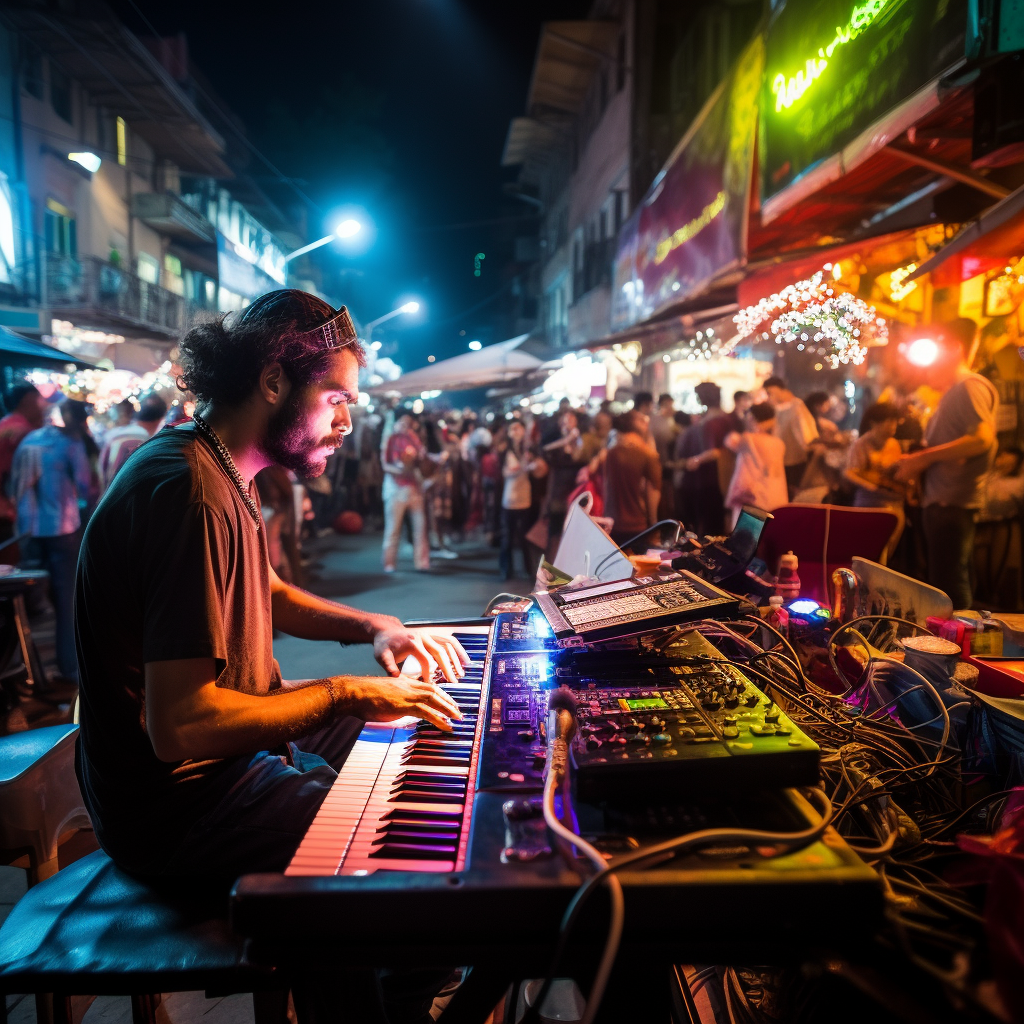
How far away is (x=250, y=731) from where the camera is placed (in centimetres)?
148

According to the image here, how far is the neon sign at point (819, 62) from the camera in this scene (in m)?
4.31

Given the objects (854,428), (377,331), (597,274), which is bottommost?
(854,428)

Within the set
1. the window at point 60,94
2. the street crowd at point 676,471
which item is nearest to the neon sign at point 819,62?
the street crowd at point 676,471

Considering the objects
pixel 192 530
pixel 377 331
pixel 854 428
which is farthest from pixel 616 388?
pixel 377 331

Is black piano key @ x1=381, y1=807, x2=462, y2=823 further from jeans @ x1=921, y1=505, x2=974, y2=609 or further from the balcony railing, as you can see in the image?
the balcony railing

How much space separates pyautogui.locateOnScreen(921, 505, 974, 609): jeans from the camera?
15.9 ft

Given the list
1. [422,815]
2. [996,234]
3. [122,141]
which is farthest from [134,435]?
[122,141]

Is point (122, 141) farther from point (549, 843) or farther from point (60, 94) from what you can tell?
point (549, 843)

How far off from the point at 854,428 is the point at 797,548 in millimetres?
5650

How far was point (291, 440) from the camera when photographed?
190cm

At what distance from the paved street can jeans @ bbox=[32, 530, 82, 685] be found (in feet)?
5.31

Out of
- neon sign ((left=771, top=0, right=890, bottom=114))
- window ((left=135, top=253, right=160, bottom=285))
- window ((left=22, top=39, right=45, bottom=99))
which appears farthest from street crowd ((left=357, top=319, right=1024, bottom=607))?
window ((left=135, top=253, right=160, bottom=285))

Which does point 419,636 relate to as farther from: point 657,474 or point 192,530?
point 657,474

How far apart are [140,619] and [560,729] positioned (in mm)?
1006
